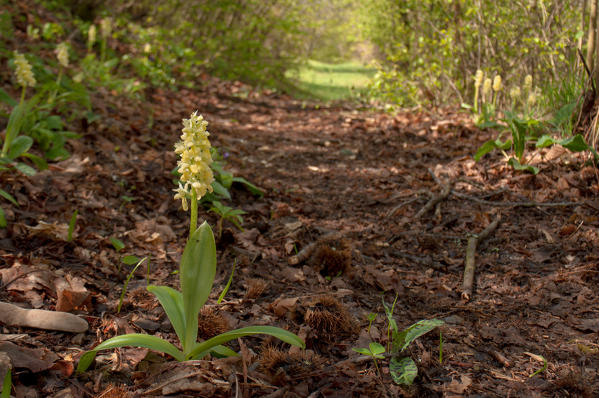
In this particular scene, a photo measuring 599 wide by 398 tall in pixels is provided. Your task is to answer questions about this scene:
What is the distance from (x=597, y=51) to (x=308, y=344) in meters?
3.33

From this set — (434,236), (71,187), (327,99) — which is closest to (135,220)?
(71,187)

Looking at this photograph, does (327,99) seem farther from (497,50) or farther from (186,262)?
(186,262)

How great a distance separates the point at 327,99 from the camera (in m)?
9.93

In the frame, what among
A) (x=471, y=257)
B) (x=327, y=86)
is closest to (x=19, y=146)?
(x=471, y=257)

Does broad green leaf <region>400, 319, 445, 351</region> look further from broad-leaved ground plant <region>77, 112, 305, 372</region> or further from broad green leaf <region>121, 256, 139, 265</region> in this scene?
broad green leaf <region>121, 256, 139, 265</region>

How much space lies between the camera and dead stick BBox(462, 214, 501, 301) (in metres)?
2.26

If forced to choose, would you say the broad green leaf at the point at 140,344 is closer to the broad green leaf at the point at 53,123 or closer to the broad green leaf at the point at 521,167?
the broad green leaf at the point at 53,123

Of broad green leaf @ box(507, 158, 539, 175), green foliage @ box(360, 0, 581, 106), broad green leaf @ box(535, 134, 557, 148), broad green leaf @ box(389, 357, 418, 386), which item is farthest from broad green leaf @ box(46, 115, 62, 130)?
green foliage @ box(360, 0, 581, 106)

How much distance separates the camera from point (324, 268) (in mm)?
2365

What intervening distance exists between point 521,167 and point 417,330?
2.33 metres

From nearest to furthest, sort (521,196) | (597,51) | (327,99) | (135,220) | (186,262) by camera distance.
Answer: (186,262), (135,220), (521,196), (597,51), (327,99)

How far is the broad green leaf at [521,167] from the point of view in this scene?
339cm

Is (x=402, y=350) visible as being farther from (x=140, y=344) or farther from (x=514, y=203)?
(x=514, y=203)

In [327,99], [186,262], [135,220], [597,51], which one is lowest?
[327,99]
